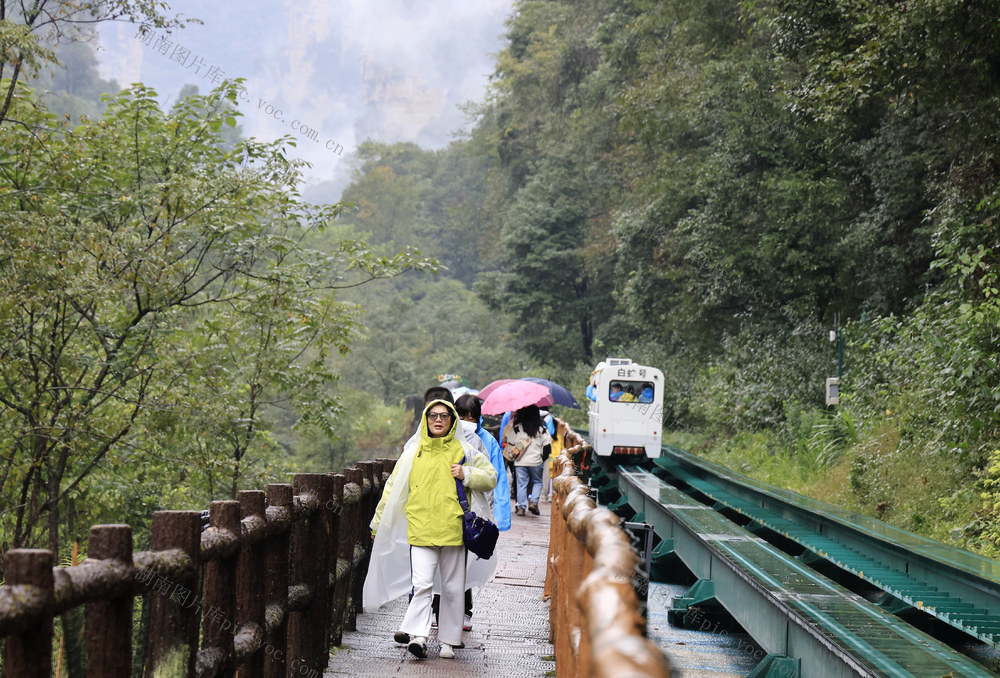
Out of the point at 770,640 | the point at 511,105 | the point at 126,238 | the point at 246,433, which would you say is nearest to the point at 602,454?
the point at 246,433

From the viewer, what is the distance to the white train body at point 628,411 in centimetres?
2038

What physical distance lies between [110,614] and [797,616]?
12.4 feet

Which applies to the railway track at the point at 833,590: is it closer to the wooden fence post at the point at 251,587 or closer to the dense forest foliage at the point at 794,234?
the dense forest foliage at the point at 794,234

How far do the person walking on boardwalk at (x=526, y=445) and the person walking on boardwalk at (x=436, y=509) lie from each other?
280 inches

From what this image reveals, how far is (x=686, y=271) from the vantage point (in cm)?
2720

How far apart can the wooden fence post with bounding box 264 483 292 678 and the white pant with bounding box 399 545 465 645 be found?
51.5 inches

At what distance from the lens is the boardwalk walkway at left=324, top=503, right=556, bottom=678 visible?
6008 millimetres

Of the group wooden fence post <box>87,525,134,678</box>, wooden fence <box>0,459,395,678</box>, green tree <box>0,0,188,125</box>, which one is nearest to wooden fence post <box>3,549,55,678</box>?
wooden fence <box>0,459,395,678</box>

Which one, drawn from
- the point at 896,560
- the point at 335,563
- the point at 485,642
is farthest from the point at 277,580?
the point at 896,560

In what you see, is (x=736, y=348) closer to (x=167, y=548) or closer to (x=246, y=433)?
(x=246, y=433)

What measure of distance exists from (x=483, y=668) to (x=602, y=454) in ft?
47.7

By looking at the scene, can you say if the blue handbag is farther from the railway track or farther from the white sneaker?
the railway track

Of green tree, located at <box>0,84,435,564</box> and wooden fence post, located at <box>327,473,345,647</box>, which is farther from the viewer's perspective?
green tree, located at <box>0,84,435,564</box>

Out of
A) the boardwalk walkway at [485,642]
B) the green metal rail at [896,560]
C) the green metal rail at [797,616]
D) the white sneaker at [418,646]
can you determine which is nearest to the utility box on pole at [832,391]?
the green metal rail at [896,560]
